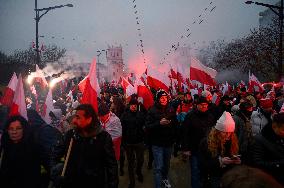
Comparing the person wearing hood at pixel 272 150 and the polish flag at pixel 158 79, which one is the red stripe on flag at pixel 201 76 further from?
the person wearing hood at pixel 272 150

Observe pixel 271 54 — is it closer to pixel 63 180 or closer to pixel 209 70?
pixel 209 70

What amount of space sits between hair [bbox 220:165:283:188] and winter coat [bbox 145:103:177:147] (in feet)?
17.0

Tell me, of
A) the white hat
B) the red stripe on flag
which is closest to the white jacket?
the white hat

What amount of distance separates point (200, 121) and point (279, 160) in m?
2.43

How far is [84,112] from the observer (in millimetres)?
4156

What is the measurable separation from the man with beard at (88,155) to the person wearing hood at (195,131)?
2637mm

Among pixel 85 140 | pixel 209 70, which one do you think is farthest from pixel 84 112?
pixel 209 70

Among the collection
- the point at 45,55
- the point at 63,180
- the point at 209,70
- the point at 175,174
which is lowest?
the point at 175,174

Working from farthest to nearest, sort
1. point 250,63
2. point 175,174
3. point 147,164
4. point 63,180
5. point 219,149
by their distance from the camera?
1. point 250,63
2. point 147,164
3. point 175,174
4. point 219,149
5. point 63,180

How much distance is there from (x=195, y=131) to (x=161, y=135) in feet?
2.46

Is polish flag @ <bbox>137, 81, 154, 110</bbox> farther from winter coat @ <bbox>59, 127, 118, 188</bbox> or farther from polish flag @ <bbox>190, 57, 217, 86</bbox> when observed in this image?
winter coat @ <bbox>59, 127, 118, 188</bbox>

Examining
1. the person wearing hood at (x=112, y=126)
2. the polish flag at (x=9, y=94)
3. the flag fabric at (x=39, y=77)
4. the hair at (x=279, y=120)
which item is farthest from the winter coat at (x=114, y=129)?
the flag fabric at (x=39, y=77)

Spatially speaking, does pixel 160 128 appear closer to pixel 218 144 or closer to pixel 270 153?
pixel 218 144

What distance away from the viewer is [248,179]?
1.65 metres
